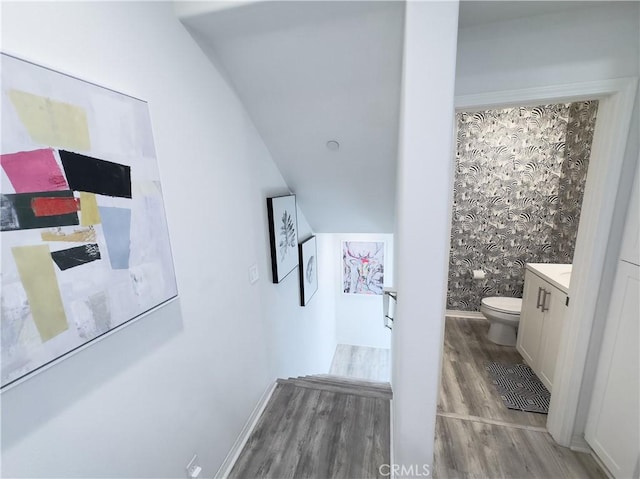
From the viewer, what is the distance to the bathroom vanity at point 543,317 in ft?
6.71

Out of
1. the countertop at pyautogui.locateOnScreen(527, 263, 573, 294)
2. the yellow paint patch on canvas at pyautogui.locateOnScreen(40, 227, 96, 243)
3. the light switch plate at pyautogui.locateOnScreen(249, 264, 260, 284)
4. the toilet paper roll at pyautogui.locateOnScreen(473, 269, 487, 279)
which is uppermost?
the yellow paint patch on canvas at pyautogui.locateOnScreen(40, 227, 96, 243)

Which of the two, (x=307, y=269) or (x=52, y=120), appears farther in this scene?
(x=307, y=269)

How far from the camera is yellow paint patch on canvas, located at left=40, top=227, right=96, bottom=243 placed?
2.39 ft

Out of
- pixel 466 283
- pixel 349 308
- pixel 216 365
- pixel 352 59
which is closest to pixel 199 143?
pixel 352 59

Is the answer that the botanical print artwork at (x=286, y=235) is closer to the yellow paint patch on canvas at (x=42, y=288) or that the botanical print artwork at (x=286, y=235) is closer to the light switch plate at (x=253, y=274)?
the light switch plate at (x=253, y=274)

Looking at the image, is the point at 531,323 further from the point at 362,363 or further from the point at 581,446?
the point at 362,363

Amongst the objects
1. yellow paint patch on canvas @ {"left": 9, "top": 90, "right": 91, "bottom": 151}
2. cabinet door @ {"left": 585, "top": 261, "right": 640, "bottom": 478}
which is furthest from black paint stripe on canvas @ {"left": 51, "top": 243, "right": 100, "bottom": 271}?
cabinet door @ {"left": 585, "top": 261, "right": 640, "bottom": 478}

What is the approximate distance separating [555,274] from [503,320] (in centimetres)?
77

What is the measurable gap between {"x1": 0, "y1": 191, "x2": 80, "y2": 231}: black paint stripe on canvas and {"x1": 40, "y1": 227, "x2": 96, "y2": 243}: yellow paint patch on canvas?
Answer: 0.07ft

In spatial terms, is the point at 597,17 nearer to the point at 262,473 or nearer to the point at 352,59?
the point at 352,59

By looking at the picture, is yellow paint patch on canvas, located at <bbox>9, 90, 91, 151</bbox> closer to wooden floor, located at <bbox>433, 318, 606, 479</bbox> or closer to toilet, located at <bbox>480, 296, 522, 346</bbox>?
wooden floor, located at <bbox>433, 318, 606, 479</bbox>

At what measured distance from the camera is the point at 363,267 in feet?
15.1

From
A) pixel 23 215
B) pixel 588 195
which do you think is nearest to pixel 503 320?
pixel 588 195

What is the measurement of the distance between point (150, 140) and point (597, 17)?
6.64 feet
